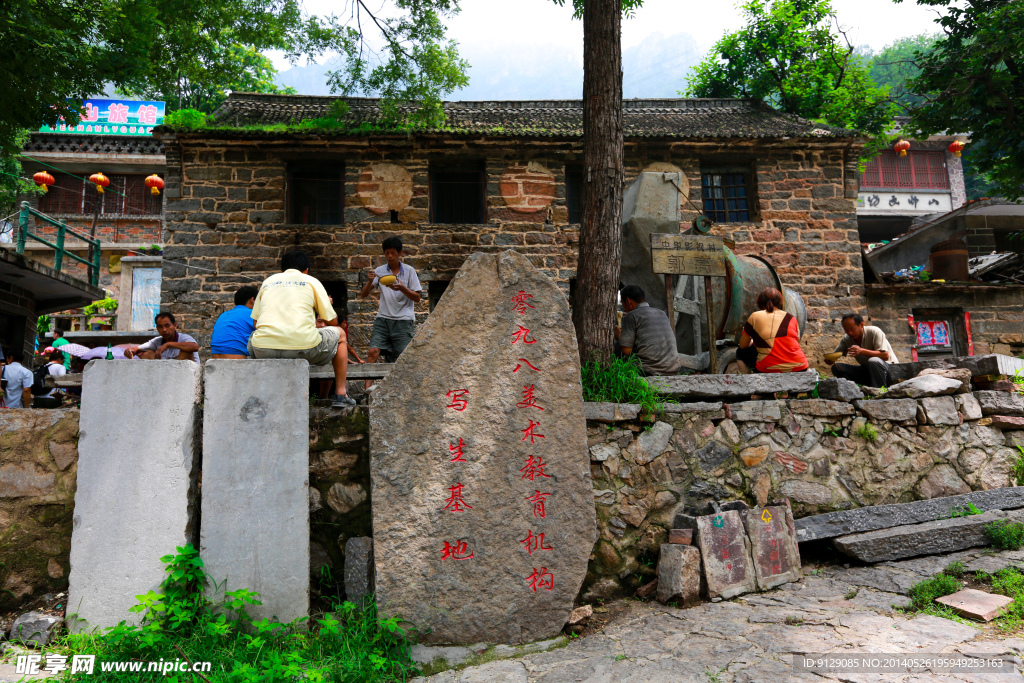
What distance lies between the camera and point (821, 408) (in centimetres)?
446

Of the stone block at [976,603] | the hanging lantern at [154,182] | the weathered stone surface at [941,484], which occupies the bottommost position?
the stone block at [976,603]

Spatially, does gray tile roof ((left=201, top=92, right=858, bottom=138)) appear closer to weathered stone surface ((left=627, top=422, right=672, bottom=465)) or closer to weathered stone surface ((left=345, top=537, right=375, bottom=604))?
weathered stone surface ((left=627, top=422, right=672, bottom=465))

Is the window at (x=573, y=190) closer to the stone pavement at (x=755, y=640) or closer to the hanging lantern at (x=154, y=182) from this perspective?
the stone pavement at (x=755, y=640)

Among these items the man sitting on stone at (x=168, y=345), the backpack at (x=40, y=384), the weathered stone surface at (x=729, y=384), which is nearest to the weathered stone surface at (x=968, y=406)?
the weathered stone surface at (x=729, y=384)

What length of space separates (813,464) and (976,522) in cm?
106

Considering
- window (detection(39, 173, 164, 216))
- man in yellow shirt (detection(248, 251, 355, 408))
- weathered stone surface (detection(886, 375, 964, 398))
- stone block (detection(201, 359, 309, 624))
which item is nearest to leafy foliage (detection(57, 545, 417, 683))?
stone block (detection(201, 359, 309, 624))

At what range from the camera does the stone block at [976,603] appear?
127 inches

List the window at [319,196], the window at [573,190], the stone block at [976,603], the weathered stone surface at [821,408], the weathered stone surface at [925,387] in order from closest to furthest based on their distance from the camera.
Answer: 1. the stone block at [976,603]
2. the weathered stone surface at [821,408]
3. the weathered stone surface at [925,387]
4. the window at [319,196]
5. the window at [573,190]

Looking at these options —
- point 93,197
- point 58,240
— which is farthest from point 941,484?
point 93,197

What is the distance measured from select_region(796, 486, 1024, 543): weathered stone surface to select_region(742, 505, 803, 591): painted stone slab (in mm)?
237

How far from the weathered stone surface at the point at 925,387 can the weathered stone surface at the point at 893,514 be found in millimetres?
769

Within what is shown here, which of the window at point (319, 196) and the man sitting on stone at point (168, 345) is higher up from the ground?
the window at point (319, 196)

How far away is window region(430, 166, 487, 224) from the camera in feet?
33.6

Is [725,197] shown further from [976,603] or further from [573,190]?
[976,603]
